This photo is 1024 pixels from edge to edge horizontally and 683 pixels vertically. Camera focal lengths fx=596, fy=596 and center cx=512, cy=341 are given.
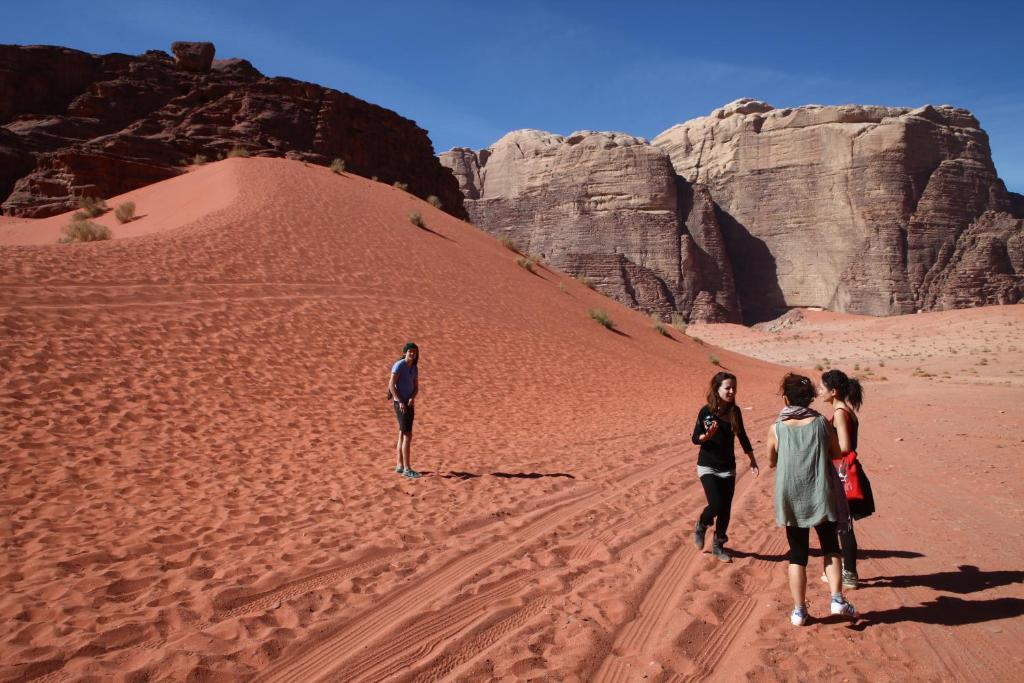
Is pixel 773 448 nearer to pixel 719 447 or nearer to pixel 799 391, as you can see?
pixel 799 391

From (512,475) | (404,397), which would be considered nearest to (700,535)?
(512,475)

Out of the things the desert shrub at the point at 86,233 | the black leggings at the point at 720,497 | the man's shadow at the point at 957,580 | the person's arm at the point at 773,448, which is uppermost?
the desert shrub at the point at 86,233

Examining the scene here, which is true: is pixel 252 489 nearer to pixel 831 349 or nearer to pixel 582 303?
pixel 582 303

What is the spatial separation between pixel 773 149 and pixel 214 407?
65710mm

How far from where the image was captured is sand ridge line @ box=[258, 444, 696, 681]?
3535mm

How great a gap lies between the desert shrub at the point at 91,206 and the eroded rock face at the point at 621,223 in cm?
4054

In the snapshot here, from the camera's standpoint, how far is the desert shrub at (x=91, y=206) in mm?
25212

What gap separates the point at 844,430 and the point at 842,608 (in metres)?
1.20

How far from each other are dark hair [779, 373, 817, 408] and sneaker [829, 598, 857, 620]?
1319mm

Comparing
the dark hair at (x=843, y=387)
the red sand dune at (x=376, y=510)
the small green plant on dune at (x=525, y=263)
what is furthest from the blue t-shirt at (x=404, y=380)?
the small green plant on dune at (x=525, y=263)

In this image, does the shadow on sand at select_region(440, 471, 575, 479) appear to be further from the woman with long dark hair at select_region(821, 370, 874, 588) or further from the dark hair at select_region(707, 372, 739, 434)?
the woman with long dark hair at select_region(821, 370, 874, 588)

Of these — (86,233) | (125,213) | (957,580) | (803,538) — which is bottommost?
(957,580)

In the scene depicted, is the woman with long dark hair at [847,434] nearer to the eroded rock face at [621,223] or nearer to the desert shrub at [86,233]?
the desert shrub at [86,233]

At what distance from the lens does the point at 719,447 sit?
5.14 m
